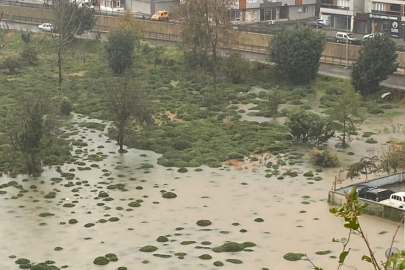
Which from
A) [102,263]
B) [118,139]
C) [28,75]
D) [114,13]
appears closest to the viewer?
[102,263]

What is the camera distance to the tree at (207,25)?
2108 inches

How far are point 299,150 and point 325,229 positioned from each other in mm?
10828

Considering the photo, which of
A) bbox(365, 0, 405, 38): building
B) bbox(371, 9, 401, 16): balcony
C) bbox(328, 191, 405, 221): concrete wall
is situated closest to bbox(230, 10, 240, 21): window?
bbox(365, 0, 405, 38): building

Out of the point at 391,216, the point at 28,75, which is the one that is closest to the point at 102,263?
the point at 391,216

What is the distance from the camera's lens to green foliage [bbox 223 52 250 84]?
2088 inches

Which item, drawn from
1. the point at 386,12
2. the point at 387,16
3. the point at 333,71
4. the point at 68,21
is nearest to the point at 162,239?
the point at 333,71

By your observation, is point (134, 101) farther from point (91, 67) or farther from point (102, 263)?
point (91, 67)

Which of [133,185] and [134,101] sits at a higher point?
[134,101]

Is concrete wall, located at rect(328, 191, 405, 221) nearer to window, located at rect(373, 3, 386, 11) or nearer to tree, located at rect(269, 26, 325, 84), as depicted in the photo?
tree, located at rect(269, 26, 325, 84)

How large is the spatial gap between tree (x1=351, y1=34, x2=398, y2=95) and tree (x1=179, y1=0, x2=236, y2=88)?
9.58 metres

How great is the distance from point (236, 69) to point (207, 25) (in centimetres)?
359

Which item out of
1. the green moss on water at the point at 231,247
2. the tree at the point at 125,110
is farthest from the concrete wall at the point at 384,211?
the tree at the point at 125,110

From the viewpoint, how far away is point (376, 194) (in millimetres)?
29359

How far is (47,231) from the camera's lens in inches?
1107
